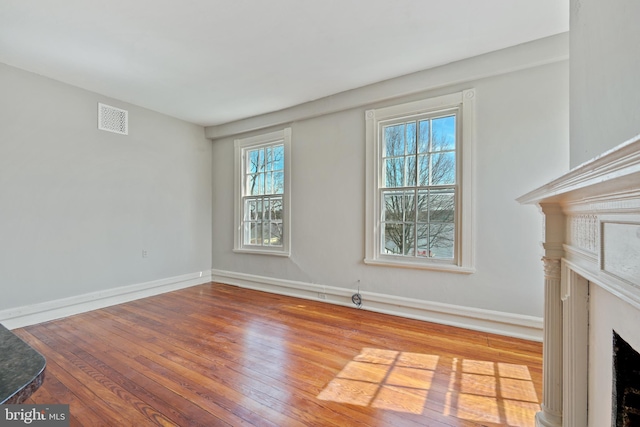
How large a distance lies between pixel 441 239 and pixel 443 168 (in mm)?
770

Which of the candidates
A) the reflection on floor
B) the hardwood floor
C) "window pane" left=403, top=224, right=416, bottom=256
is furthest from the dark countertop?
"window pane" left=403, top=224, right=416, bottom=256

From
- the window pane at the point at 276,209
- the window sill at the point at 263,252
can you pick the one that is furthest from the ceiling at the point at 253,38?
the window sill at the point at 263,252

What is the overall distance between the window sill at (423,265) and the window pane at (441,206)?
48cm

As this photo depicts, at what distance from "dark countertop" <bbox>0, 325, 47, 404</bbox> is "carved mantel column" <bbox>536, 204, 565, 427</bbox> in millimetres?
1888

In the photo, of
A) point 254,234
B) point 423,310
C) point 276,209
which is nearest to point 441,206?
point 423,310

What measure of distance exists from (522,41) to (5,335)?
366 cm

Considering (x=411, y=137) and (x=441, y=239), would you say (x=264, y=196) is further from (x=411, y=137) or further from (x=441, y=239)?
(x=441, y=239)

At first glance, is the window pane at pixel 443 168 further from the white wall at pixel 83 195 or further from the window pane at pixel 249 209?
the white wall at pixel 83 195

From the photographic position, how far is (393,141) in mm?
3363

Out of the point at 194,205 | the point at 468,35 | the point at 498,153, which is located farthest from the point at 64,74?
the point at 498,153

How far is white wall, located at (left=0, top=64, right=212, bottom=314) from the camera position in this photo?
2.91 m

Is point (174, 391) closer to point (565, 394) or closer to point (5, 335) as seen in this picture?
point (5, 335)

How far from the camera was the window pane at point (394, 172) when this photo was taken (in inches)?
130

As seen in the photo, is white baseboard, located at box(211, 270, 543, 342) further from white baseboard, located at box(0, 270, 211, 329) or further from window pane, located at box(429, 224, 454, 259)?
white baseboard, located at box(0, 270, 211, 329)
